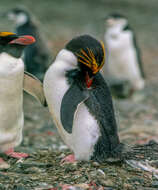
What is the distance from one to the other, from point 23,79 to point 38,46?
4871 millimetres

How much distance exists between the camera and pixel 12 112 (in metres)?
3.61

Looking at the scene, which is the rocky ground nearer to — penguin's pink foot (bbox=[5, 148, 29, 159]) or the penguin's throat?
penguin's pink foot (bbox=[5, 148, 29, 159])

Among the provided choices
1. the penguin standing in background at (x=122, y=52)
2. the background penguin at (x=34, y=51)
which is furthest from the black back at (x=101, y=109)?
the penguin standing in background at (x=122, y=52)

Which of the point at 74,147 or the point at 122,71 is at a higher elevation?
the point at 122,71

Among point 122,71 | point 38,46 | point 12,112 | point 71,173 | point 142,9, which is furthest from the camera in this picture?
point 142,9

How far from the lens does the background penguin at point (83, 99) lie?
334cm

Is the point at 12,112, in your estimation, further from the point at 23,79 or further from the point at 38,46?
the point at 38,46

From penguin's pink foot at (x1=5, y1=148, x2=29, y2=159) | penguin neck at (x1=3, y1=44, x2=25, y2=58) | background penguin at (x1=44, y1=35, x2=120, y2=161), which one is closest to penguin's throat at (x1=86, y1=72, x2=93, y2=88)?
background penguin at (x1=44, y1=35, x2=120, y2=161)

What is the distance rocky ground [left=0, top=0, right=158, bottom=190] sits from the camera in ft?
10.7

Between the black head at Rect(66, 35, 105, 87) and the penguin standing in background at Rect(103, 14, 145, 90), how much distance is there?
18.6 feet

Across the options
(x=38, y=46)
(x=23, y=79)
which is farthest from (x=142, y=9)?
(x=23, y=79)

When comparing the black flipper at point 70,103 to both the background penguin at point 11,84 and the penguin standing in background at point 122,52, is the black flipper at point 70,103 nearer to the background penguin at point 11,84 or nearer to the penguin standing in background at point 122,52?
the background penguin at point 11,84

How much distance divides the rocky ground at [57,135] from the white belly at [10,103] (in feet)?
0.74

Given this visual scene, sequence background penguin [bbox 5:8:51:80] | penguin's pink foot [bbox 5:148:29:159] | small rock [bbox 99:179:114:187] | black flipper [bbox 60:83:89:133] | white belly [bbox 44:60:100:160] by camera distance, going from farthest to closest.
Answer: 1. background penguin [bbox 5:8:51:80]
2. penguin's pink foot [bbox 5:148:29:159]
3. white belly [bbox 44:60:100:160]
4. black flipper [bbox 60:83:89:133]
5. small rock [bbox 99:179:114:187]
